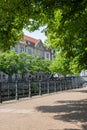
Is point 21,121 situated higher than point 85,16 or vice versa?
point 85,16

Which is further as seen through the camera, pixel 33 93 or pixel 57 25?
pixel 33 93

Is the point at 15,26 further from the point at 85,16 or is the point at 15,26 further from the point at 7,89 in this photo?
the point at 7,89

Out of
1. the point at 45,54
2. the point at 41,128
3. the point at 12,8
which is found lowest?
the point at 41,128

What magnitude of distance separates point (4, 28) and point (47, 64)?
6510 centimetres

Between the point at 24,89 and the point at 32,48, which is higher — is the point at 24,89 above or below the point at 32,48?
below

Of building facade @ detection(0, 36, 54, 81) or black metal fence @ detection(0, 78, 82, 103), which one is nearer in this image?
black metal fence @ detection(0, 78, 82, 103)

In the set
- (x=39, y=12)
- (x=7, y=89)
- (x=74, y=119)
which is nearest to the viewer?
(x=39, y=12)

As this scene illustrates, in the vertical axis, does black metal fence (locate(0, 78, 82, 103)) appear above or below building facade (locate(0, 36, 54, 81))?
below

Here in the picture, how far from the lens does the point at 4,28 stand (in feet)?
45.6

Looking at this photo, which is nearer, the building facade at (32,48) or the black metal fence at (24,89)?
the black metal fence at (24,89)

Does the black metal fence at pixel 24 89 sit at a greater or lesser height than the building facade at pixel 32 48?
lesser

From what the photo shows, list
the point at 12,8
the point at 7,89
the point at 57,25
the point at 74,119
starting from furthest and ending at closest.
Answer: the point at 7,89 → the point at 57,25 → the point at 74,119 → the point at 12,8

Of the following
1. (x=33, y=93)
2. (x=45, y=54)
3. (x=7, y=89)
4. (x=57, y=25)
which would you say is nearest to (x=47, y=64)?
(x=45, y=54)

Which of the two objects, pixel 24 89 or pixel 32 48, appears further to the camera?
pixel 32 48
